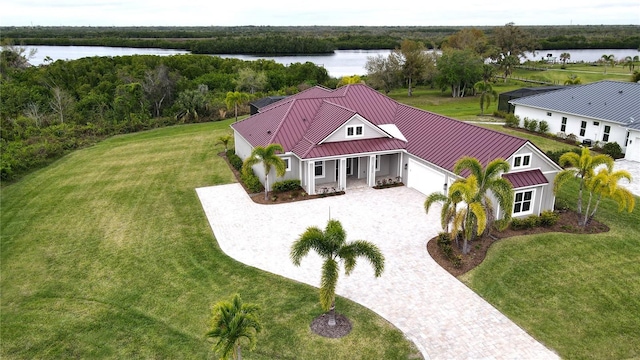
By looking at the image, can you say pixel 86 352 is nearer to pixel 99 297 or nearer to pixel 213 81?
pixel 99 297

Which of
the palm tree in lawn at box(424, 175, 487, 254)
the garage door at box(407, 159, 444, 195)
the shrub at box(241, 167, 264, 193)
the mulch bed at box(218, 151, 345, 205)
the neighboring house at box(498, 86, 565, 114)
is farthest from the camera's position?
the neighboring house at box(498, 86, 565, 114)

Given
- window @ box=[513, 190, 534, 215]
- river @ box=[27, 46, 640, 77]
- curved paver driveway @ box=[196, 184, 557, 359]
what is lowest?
curved paver driveway @ box=[196, 184, 557, 359]

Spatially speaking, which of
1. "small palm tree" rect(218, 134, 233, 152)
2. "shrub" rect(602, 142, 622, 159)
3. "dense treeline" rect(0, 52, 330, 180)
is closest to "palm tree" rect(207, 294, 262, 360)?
"small palm tree" rect(218, 134, 233, 152)

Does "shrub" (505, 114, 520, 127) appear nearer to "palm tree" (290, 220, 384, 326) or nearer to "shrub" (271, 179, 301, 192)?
"shrub" (271, 179, 301, 192)

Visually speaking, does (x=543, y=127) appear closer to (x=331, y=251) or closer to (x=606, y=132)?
(x=606, y=132)

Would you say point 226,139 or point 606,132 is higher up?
point 606,132

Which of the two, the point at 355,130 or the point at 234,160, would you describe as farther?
the point at 234,160

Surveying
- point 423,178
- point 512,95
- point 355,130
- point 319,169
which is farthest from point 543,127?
point 319,169

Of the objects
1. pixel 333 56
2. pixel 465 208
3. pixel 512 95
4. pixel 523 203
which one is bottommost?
pixel 523 203
